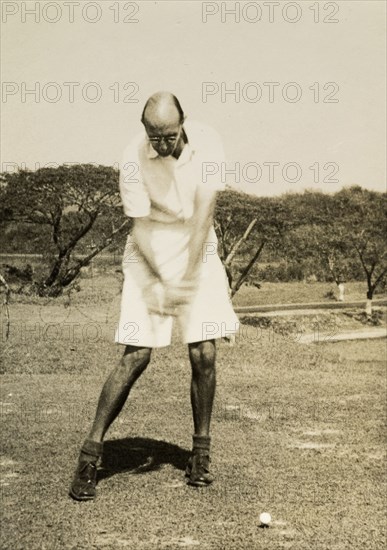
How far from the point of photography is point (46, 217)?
16.7m

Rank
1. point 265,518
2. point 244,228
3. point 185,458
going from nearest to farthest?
point 265,518, point 185,458, point 244,228

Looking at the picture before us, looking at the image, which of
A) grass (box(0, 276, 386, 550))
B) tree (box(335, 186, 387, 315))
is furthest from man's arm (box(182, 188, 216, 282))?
tree (box(335, 186, 387, 315))

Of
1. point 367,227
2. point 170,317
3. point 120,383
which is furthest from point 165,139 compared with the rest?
point 367,227

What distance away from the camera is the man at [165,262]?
3.68m

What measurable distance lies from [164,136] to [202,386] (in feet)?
4.12

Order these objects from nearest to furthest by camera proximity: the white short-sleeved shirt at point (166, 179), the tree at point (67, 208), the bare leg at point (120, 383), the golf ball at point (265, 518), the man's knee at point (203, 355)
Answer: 1. the golf ball at point (265, 518)
2. the white short-sleeved shirt at point (166, 179)
3. the bare leg at point (120, 383)
4. the man's knee at point (203, 355)
5. the tree at point (67, 208)

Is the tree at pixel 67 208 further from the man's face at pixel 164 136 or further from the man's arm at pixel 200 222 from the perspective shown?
the man's face at pixel 164 136

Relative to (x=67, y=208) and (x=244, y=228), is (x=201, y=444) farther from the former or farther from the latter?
(x=67, y=208)

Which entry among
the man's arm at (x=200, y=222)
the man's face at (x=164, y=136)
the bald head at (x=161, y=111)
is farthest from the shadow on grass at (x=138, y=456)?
the bald head at (x=161, y=111)

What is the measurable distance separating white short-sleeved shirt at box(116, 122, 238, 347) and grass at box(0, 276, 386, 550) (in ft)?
2.57

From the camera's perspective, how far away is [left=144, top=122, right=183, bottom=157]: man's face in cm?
348

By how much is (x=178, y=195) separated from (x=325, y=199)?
672 inches

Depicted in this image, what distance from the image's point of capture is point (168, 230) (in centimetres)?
375

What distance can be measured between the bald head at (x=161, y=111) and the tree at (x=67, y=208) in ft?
40.7
